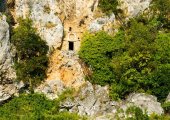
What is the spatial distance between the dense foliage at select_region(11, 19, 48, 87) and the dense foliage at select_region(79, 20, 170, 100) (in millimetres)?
2726

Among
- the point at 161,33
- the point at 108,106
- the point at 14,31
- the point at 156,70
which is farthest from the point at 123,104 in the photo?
the point at 14,31

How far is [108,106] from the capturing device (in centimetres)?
3269

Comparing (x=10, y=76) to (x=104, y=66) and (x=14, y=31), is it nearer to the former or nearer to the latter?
(x=14, y=31)

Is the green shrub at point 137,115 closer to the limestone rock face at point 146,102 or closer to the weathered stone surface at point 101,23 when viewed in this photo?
the limestone rock face at point 146,102

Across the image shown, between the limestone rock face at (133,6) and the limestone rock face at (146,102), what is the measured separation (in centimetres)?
638

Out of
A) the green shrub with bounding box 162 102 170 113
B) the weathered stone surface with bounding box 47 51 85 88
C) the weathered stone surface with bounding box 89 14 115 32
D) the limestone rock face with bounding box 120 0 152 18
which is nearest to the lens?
the green shrub with bounding box 162 102 170 113

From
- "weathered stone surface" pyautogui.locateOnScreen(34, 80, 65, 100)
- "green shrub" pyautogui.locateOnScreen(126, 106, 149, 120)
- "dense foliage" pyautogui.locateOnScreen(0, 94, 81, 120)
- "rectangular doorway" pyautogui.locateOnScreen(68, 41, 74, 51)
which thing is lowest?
"dense foliage" pyautogui.locateOnScreen(0, 94, 81, 120)

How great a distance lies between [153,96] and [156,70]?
1.66 meters

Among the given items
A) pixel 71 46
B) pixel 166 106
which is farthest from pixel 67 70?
pixel 166 106

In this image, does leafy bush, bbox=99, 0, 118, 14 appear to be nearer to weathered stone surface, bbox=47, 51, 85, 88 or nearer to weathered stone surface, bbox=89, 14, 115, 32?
weathered stone surface, bbox=89, 14, 115, 32

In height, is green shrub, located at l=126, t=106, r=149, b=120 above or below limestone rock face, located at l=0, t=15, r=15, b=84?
below

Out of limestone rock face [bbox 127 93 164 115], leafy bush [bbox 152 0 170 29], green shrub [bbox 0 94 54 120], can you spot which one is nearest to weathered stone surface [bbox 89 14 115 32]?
leafy bush [bbox 152 0 170 29]

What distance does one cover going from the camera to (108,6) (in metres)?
35.9

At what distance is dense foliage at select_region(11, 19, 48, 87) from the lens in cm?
3344
